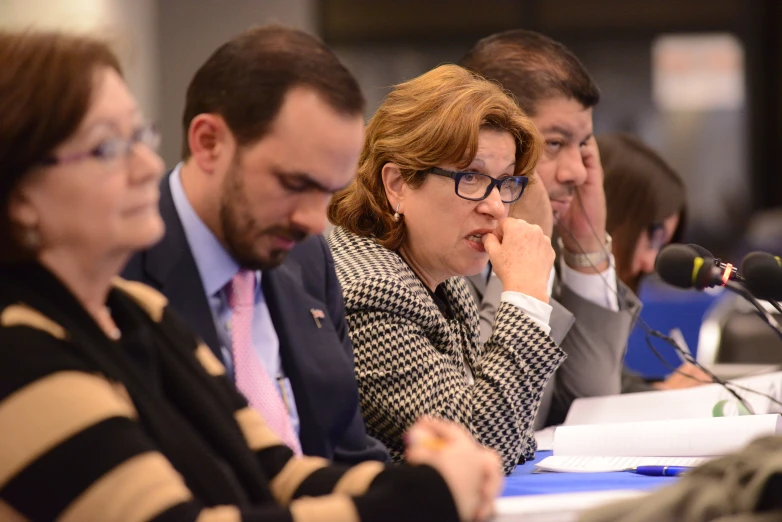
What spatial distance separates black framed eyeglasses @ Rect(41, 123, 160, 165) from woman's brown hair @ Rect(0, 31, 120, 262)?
16 mm

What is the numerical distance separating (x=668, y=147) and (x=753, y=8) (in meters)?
1.40

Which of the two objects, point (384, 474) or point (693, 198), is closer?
point (384, 474)

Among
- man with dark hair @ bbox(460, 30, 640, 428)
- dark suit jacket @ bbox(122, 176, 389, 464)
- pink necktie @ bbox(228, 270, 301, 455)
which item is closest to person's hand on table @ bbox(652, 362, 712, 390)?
man with dark hair @ bbox(460, 30, 640, 428)

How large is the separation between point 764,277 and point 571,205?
124cm

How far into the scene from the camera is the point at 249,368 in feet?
5.47

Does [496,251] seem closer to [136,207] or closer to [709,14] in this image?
[136,207]

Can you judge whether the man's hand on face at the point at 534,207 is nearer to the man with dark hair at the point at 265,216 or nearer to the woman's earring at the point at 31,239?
the man with dark hair at the point at 265,216

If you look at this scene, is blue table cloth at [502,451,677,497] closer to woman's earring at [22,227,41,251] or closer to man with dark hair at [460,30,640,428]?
man with dark hair at [460,30,640,428]

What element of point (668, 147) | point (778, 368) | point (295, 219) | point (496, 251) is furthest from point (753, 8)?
point (295, 219)

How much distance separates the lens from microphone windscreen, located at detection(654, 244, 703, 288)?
1878 mm

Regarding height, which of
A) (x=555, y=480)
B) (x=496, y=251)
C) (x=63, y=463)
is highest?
(x=63, y=463)

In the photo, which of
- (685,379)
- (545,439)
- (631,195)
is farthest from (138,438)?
(631,195)

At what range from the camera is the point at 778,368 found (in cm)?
314

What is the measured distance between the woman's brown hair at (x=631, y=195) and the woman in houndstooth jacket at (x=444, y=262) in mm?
1119
